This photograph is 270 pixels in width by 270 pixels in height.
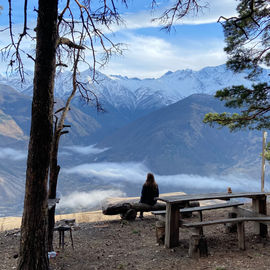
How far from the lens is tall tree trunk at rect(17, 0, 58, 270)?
174 inches

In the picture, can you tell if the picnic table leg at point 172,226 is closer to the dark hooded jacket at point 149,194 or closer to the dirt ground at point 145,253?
the dirt ground at point 145,253

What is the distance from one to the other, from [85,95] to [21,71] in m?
2.49

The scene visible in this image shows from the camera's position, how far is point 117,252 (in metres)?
6.80

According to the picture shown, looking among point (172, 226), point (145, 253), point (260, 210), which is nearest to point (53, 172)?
point (145, 253)

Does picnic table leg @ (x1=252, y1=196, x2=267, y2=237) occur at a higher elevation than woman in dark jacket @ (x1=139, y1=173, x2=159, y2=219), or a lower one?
lower

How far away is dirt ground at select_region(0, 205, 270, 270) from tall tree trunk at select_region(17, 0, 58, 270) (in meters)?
1.60

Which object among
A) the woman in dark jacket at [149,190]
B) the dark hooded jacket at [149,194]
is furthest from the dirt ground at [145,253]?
the dark hooded jacket at [149,194]

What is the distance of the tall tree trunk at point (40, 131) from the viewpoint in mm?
4426

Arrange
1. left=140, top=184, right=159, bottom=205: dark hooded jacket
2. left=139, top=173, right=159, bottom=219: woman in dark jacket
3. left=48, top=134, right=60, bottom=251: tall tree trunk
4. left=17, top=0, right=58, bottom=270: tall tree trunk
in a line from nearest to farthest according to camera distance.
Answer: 1. left=17, top=0, right=58, bottom=270: tall tree trunk
2. left=48, top=134, right=60, bottom=251: tall tree trunk
3. left=139, top=173, right=159, bottom=219: woman in dark jacket
4. left=140, top=184, right=159, bottom=205: dark hooded jacket

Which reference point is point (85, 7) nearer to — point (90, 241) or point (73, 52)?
point (73, 52)

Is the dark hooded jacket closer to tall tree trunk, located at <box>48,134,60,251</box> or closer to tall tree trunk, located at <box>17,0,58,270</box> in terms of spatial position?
tall tree trunk, located at <box>48,134,60,251</box>

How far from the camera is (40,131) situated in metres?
4.41

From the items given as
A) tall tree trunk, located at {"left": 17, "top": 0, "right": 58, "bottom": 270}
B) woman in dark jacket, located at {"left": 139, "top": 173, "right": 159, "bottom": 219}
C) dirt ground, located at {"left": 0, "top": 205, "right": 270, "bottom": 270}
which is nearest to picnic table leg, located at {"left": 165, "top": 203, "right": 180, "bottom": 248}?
dirt ground, located at {"left": 0, "top": 205, "right": 270, "bottom": 270}

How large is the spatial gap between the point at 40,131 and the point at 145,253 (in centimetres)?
342
